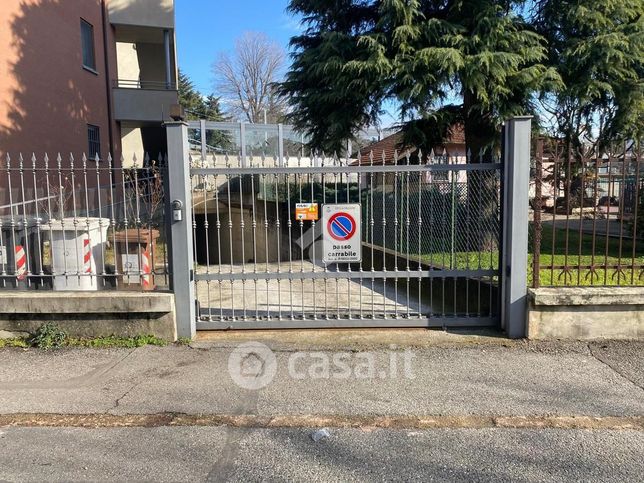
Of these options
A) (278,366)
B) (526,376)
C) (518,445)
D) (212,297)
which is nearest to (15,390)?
(278,366)

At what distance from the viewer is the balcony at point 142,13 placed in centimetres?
1859

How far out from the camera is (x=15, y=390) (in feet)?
14.3

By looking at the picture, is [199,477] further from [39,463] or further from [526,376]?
[526,376]

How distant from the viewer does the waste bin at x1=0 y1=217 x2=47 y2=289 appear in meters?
5.73

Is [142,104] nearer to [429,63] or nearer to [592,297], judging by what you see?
[429,63]

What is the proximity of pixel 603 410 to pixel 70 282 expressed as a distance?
5.33m

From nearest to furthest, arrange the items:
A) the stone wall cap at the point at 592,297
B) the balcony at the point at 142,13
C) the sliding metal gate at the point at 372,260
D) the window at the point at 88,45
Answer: the stone wall cap at the point at 592,297, the sliding metal gate at the point at 372,260, the window at the point at 88,45, the balcony at the point at 142,13

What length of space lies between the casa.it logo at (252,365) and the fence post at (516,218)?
8.54 ft

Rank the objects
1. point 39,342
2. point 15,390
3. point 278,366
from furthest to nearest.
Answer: point 39,342
point 278,366
point 15,390

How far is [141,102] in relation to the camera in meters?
19.2

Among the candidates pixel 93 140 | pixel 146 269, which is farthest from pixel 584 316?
pixel 93 140

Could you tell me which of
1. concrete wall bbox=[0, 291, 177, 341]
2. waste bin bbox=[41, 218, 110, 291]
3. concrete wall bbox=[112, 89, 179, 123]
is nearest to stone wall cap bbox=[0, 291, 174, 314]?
concrete wall bbox=[0, 291, 177, 341]

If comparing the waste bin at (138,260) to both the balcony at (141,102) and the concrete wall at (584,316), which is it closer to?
the concrete wall at (584,316)

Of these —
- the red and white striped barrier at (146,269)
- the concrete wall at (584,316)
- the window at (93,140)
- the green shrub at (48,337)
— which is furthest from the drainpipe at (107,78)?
the concrete wall at (584,316)
